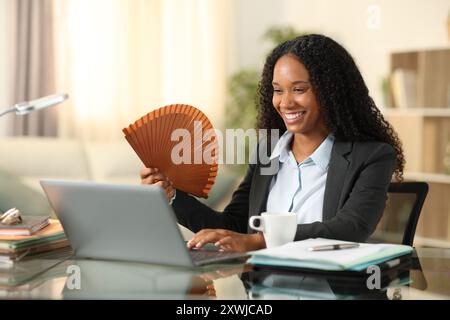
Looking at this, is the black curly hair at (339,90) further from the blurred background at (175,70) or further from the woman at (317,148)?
the blurred background at (175,70)

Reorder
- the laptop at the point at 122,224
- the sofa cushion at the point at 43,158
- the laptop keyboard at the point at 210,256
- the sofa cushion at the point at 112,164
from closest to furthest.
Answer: the laptop at the point at 122,224
the laptop keyboard at the point at 210,256
the sofa cushion at the point at 43,158
the sofa cushion at the point at 112,164

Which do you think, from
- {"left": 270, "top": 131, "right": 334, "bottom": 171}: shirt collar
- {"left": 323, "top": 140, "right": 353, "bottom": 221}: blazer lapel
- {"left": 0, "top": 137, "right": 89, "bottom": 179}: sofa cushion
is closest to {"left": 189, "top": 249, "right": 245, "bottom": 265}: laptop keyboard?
{"left": 323, "top": 140, "right": 353, "bottom": 221}: blazer lapel

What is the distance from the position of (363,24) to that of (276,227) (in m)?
3.93

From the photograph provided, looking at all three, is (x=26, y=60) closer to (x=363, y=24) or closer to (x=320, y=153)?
(x=363, y=24)

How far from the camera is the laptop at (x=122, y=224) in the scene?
1.32 m

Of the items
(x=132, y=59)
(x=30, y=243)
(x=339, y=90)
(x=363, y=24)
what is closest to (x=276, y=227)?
(x=30, y=243)

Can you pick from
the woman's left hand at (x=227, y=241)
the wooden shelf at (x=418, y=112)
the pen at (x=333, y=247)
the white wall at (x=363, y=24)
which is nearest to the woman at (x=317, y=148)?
the woman's left hand at (x=227, y=241)

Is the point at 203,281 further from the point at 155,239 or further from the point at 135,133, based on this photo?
the point at 135,133

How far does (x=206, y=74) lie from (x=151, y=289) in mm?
4405

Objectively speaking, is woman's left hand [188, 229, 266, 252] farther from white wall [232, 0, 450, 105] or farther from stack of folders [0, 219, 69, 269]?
white wall [232, 0, 450, 105]

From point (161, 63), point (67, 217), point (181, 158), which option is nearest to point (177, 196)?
point (181, 158)

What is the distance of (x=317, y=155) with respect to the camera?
205cm

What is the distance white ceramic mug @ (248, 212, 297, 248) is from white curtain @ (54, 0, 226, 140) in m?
3.54

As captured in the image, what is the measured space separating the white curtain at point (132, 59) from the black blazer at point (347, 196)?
9.90ft
